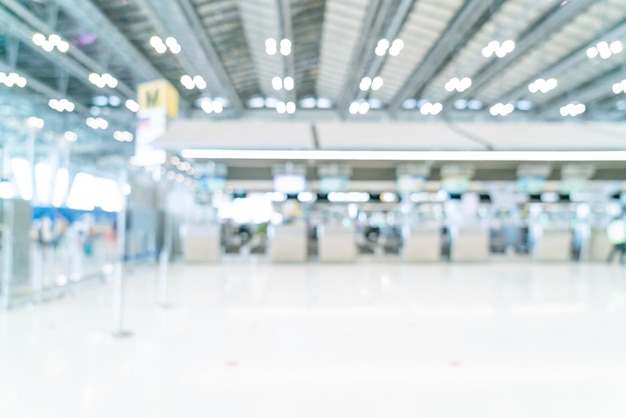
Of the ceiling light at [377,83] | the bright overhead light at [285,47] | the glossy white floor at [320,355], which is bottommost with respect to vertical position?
the glossy white floor at [320,355]

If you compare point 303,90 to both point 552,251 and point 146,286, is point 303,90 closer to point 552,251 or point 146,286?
point 552,251

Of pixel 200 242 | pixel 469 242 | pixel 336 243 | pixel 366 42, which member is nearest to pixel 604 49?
pixel 469 242

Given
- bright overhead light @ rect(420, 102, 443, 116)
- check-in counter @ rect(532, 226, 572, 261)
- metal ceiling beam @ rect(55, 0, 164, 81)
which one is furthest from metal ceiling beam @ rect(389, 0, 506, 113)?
metal ceiling beam @ rect(55, 0, 164, 81)

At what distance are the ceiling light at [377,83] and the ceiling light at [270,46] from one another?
4.13 m

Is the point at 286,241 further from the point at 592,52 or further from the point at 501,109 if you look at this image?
the point at 501,109

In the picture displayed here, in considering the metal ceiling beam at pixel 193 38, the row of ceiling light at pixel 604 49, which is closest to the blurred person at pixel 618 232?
the row of ceiling light at pixel 604 49

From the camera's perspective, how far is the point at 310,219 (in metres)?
11.8

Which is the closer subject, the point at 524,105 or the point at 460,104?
the point at 524,105

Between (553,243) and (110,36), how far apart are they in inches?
510

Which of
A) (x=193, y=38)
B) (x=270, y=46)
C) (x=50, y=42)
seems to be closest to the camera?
(x=50, y=42)

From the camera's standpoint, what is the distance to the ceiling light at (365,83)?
14.3 metres

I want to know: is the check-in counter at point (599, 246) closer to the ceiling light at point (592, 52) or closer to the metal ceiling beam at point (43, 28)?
the ceiling light at point (592, 52)

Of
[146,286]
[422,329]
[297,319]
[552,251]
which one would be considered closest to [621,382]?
[422,329]

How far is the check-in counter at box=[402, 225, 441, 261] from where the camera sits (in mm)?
10297
